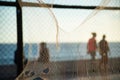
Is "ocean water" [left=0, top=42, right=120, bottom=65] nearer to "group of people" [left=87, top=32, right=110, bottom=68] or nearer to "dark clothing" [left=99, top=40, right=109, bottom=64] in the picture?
"group of people" [left=87, top=32, right=110, bottom=68]

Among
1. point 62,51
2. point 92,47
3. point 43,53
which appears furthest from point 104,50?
point 43,53

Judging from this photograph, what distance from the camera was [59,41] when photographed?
4.41 m

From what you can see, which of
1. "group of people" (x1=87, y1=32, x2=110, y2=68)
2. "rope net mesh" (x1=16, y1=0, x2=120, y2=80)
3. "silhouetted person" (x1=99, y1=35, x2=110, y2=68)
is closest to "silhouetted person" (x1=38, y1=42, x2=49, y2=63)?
"rope net mesh" (x1=16, y1=0, x2=120, y2=80)

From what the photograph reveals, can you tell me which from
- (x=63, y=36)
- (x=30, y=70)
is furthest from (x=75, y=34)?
(x=30, y=70)

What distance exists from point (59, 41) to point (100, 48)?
0.99m

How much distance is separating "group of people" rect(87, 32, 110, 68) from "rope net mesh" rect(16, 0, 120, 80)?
0.07 meters

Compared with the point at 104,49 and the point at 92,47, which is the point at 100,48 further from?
the point at 92,47

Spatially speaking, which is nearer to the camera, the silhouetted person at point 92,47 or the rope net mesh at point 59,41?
the rope net mesh at point 59,41

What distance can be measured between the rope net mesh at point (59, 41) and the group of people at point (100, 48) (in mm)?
75

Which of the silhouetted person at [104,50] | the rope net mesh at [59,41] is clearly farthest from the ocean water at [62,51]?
the silhouetted person at [104,50]

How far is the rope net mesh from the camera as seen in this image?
4391 millimetres

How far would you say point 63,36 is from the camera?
441cm

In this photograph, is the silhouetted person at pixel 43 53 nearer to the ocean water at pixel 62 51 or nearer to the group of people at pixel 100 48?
the ocean water at pixel 62 51

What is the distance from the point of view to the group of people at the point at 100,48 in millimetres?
4757
